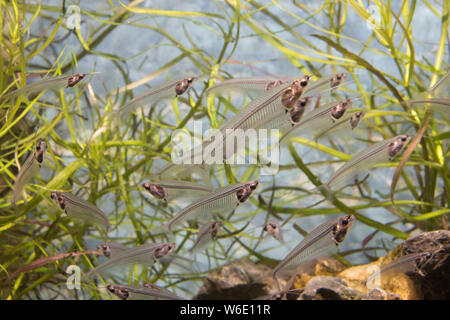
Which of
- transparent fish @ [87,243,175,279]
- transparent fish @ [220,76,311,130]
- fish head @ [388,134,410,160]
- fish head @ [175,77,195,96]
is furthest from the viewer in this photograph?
fish head @ [175,77,195,96]

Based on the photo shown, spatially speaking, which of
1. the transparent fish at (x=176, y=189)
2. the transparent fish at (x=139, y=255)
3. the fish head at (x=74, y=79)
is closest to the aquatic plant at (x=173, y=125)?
the fish head at (x=74, y=79)

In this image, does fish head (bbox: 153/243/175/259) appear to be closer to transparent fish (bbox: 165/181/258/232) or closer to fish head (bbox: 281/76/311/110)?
transparent fish (bbox: 165/181/258/232)

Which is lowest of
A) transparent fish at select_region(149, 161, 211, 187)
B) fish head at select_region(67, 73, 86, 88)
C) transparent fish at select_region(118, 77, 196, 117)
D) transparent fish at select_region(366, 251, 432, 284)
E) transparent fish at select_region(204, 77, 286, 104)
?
transparent fish at select_region(366, 251, 432, 284)

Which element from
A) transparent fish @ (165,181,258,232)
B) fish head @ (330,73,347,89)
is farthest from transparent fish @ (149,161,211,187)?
fish head @ (330,73,347,89)

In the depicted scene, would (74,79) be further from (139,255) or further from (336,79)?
(336,79)

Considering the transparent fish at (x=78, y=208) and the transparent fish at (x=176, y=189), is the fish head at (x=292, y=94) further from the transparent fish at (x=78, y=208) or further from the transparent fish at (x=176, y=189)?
the transparent fish at (x=78, y=208)
